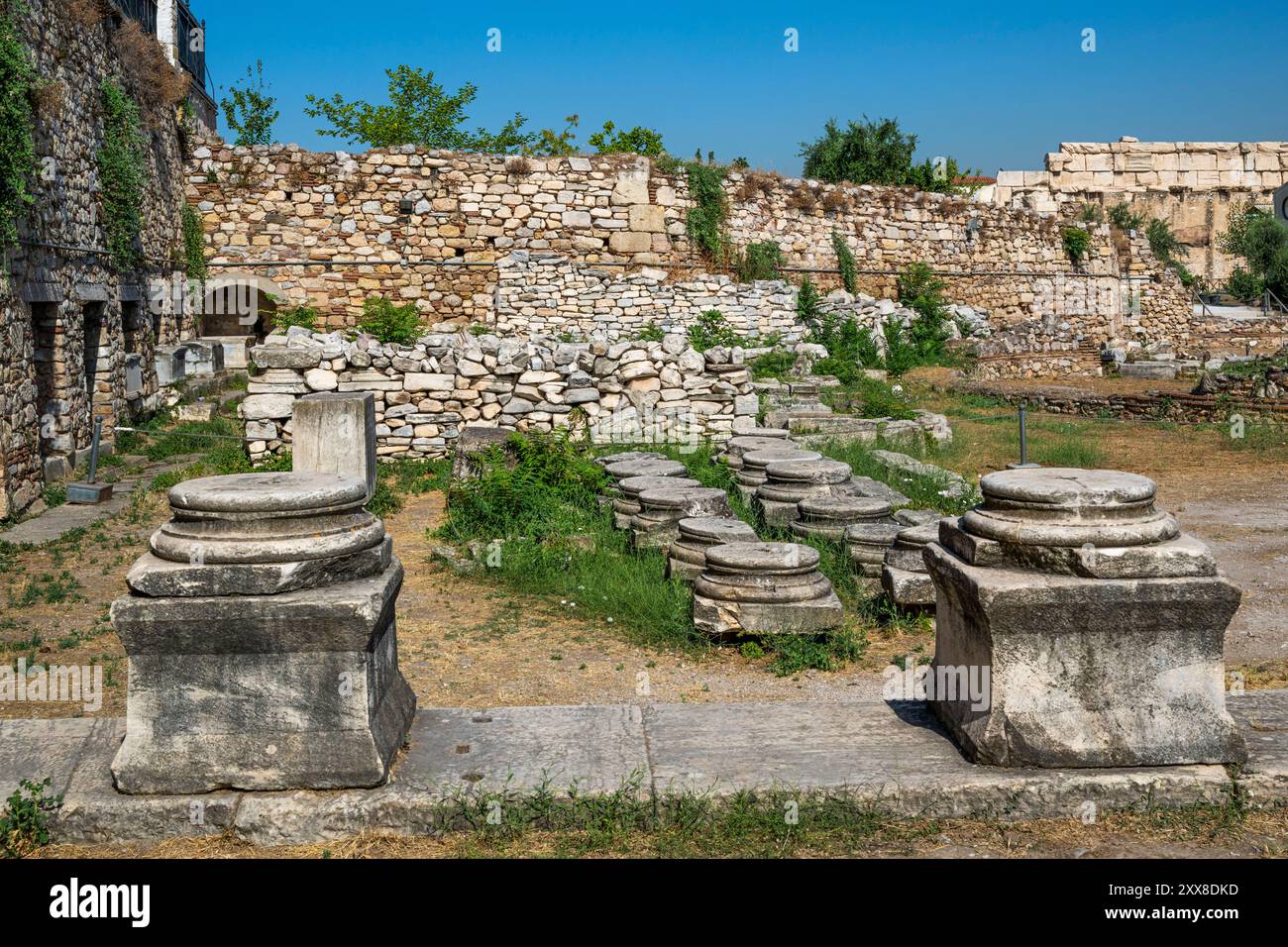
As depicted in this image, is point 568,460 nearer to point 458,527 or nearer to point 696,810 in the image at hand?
point 458,527

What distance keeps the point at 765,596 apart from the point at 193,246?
15.2m

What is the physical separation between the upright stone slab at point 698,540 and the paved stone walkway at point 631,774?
2852 mm

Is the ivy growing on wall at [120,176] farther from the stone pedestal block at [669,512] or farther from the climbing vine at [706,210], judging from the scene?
the climbing vine at [706,210]

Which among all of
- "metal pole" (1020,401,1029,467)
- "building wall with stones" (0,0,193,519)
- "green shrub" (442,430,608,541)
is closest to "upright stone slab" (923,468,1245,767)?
"green shrub" (442,430,608,541)

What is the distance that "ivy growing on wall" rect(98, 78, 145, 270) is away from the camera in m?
13.4

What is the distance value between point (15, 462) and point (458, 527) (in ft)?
14.6

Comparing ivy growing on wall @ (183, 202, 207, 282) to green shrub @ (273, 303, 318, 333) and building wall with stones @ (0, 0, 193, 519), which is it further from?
building wall with stones @ (0, 0, 193, 519)

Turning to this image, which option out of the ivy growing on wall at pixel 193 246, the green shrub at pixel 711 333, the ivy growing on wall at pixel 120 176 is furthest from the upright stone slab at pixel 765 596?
the ivy growing on wall at pixel 193 246

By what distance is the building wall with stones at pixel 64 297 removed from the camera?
33.4 ft

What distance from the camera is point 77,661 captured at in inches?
235

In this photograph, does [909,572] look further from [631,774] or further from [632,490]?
[631,774]

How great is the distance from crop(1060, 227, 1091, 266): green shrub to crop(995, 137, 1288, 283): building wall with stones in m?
11.2

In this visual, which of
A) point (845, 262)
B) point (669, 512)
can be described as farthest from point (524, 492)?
point (845, 262)

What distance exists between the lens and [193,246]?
59.2ft
